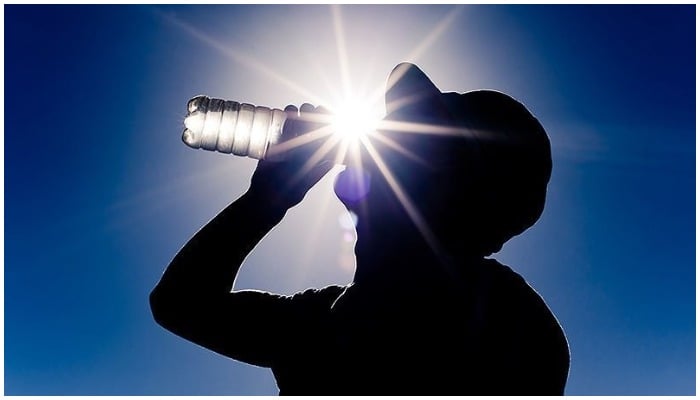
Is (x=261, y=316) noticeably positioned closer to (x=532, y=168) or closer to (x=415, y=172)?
(x=415, y=172)

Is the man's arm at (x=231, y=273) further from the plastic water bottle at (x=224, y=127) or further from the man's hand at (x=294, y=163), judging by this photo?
the plastic water bottle at (x=224, y=127)

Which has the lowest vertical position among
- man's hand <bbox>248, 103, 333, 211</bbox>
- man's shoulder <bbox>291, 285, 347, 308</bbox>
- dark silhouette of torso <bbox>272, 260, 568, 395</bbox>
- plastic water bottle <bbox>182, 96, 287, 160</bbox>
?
dark silhouette of torso <bbox>272, 260, 568, 395</bbox>

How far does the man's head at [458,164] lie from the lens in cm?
160

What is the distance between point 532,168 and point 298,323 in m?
1.03

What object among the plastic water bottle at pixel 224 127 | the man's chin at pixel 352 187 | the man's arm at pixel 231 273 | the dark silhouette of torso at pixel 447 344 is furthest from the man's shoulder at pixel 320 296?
the plastic water bottle at pixel 224 127

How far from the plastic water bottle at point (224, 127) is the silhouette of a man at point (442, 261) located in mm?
1061

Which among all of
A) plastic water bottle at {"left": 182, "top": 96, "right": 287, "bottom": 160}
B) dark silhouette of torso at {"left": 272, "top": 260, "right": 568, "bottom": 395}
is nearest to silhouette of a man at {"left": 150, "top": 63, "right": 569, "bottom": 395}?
dark silhouette of torso at {"left": 272, "top": 260, "right": 568, "bottom": 395}

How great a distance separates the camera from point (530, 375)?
1.69 metres

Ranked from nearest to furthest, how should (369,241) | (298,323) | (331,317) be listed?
(369,241), (331,317), (298,323)

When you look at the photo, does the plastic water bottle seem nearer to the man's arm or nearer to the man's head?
the man's arm

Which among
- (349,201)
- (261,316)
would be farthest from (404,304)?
(261,316)

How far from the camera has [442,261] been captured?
1692mm

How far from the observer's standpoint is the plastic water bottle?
2838 mm

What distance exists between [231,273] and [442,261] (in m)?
0.78
